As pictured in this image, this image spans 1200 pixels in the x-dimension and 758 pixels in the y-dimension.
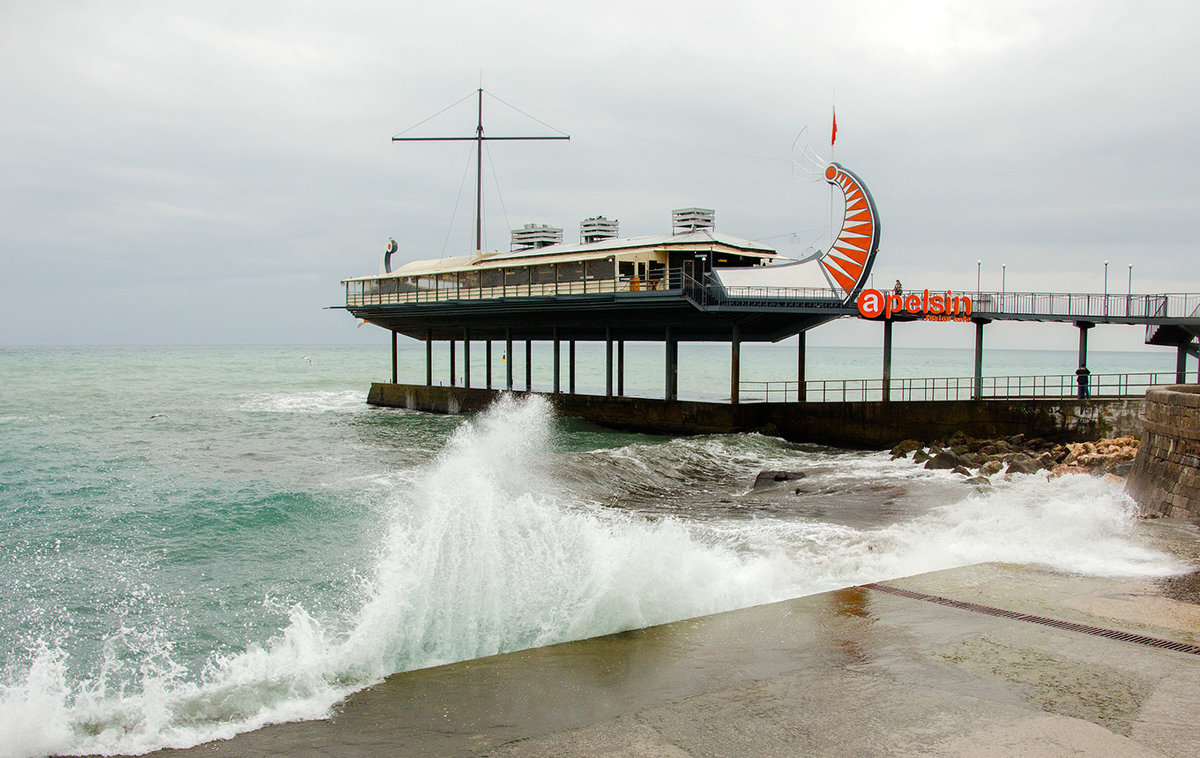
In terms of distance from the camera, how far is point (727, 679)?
6742mm

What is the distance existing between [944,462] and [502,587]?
16.2 meters

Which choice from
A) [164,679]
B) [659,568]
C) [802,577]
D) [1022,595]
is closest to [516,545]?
[659,568]

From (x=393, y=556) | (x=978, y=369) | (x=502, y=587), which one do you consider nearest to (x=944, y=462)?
(x=978, y=369)

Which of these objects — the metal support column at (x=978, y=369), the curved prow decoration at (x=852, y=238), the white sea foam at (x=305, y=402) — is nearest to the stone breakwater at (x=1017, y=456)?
the metal support column at (x=978, y=369)

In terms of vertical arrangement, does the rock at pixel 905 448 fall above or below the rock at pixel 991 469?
below

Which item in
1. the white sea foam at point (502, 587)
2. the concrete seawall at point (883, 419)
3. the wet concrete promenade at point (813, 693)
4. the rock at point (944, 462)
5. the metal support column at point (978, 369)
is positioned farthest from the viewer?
the metal support column at point (978, 369)

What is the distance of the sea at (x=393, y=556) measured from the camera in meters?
7.88

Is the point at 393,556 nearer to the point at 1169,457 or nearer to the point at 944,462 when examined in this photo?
the point at 1169,457

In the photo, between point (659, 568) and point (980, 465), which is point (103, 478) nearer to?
point (659, 568)

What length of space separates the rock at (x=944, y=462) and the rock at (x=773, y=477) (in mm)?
3445

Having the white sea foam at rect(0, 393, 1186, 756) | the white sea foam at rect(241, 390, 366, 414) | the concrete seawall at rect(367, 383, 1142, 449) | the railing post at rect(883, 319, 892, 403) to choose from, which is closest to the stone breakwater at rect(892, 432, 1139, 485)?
the concrete seawall at rect(367, 383, 1142, 449)

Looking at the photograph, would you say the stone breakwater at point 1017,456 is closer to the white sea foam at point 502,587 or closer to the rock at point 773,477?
the rock at point 773,477

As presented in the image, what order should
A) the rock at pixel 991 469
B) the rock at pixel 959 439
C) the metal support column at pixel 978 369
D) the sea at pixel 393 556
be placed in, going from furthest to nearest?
the metal support column at pixel 978 369
the rock at pixel 959 439
the rock at pixel 991 469
the sea at pixel 393 556

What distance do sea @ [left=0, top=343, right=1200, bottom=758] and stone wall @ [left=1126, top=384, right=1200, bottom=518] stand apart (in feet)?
1.92
